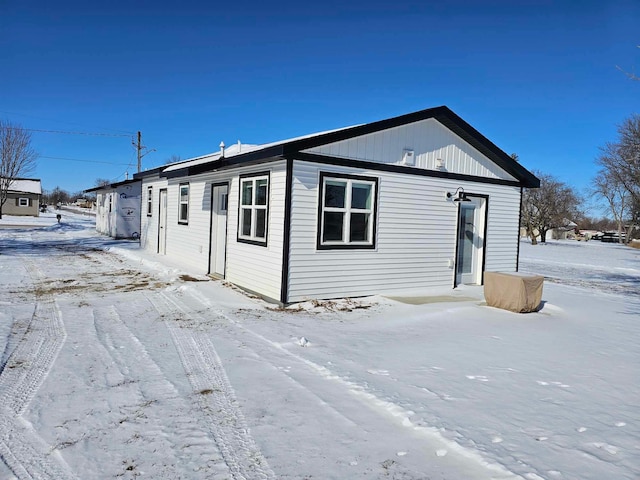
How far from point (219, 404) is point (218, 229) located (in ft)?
25.3

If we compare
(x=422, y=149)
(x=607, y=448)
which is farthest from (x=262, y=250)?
(x=607, y=448)

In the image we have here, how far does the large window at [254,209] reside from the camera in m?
8.59

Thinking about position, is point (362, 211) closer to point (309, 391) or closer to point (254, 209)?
point (254, 209)

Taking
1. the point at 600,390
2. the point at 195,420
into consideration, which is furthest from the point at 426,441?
the point at 600,390

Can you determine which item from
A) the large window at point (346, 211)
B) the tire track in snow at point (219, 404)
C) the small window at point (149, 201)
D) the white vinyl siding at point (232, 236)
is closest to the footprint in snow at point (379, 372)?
the tire track in snow at point (219, 404)

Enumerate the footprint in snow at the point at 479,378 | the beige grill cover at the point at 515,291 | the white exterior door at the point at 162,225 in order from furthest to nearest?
the white exterior door at the point at 162,225, the beige grill cover at the point at 515,291, the footprint in snow at the point at 479,378

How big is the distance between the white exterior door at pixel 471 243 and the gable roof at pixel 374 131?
121 centimetres

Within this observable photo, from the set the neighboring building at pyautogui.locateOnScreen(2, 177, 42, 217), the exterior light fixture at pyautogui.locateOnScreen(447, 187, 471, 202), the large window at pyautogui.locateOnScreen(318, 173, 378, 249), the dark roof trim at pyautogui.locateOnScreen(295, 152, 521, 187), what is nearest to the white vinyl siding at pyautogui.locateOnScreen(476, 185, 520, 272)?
the dark roof trim at pyautogui.locateOnScreen(295, 152, 521, 187)

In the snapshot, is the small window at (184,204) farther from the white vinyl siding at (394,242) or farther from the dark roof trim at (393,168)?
the dark roof trim at (393,168)

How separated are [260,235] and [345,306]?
2.23 meters

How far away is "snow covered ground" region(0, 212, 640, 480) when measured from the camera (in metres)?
2.90

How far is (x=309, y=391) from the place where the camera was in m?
4.04

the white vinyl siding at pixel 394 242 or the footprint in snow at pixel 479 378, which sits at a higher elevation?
the white vinyl siding at pixel 394 242

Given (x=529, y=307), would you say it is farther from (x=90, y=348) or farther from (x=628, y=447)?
(x=90, y=348)
